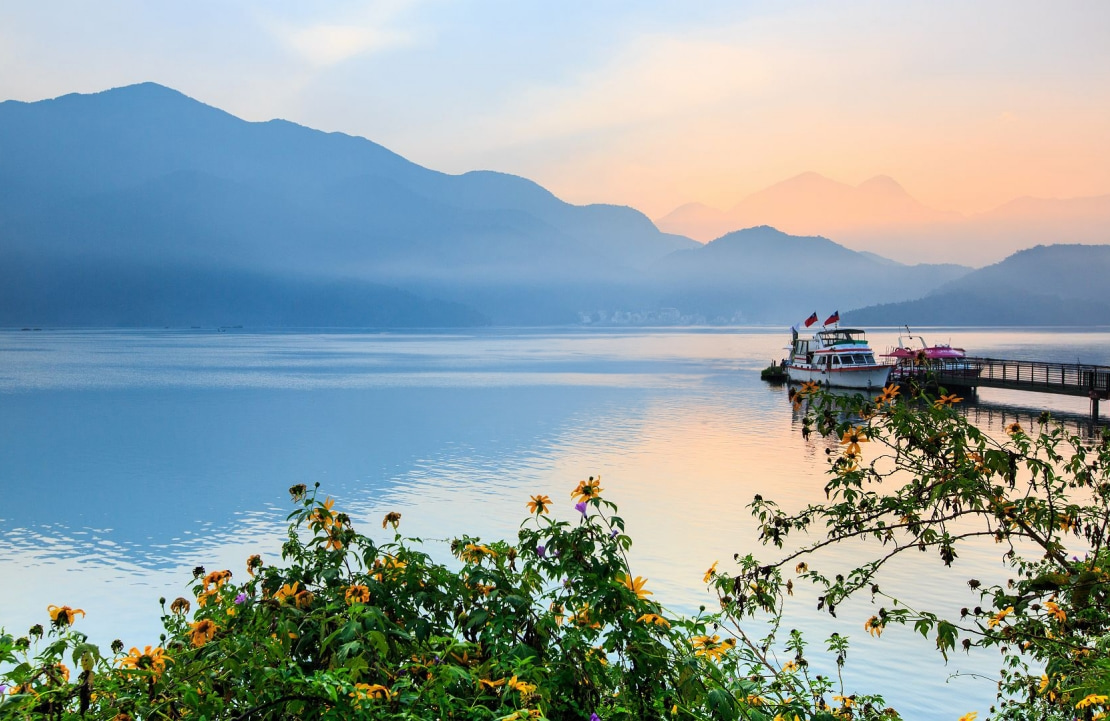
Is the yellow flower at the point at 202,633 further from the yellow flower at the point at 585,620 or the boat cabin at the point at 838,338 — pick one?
the boat cabin at the point at 838,338

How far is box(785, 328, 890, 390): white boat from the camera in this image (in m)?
51.7

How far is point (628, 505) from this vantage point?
22281mm

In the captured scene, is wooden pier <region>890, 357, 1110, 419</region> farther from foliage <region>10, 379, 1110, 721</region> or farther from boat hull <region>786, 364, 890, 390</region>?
foliage <region>10, 379, 1110, 721</region>

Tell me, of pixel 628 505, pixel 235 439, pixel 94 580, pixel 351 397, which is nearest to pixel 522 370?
pixel 351 397

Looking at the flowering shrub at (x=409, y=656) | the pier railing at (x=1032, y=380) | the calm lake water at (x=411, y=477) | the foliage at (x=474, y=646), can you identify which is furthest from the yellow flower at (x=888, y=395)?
the pier railing at (x=1032, y=380)

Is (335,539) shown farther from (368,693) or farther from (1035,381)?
(1035,381)

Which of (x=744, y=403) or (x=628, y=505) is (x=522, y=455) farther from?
(x=744, y=403)

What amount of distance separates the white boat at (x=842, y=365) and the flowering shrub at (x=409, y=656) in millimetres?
46213

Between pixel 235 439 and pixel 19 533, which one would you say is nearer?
pixel 19 533

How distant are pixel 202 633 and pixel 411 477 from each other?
23673mm

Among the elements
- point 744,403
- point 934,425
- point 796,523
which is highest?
point 934,425

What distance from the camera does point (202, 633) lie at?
12.9ft

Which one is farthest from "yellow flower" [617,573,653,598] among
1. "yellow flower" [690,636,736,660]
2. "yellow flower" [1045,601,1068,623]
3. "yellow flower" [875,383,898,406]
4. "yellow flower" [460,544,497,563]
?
"yellow flower" [1045,601,1068,623]

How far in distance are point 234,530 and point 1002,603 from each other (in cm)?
1856
